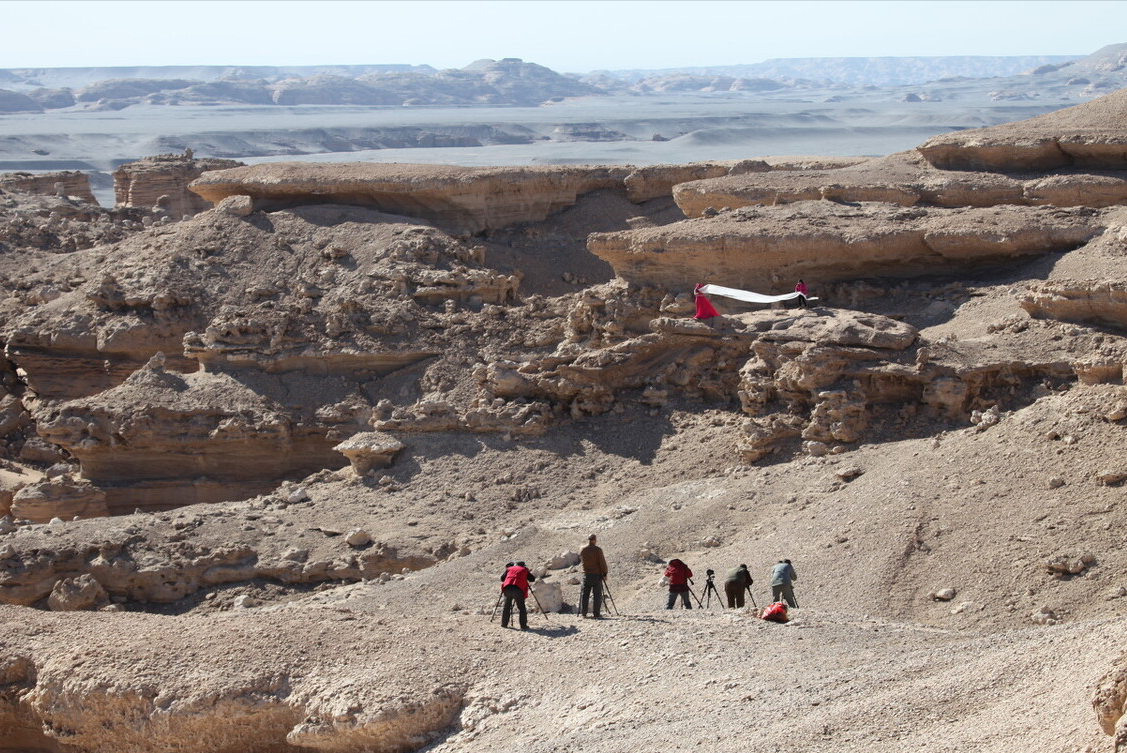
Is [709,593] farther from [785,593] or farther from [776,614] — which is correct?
[776,614]

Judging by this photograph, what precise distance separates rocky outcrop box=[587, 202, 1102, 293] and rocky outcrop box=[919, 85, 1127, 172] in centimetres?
233

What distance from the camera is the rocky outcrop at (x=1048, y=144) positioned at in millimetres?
18734

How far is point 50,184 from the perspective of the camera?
3616 centimetres

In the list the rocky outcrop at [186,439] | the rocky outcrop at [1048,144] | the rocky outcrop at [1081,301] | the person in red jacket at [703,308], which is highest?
the rocky outcrop at [1048,144]

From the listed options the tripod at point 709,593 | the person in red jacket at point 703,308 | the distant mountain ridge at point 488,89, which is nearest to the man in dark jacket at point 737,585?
the tripod at point 709,593

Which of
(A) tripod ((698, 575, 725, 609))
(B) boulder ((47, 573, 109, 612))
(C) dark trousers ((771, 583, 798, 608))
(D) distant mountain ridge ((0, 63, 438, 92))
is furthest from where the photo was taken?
(D) distant mountain ridge ((0, 63, 438, 92))

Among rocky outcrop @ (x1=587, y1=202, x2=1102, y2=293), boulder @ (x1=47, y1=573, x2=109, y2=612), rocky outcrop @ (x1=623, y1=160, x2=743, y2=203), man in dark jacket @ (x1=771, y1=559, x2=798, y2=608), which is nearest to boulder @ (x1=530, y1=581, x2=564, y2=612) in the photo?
man in dark jacket @ (x1=771, y1=559, x2=798, y2=608)

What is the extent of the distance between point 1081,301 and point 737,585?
583cm

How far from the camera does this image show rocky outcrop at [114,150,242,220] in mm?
34000

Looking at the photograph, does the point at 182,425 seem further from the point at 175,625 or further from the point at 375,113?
the point at 375,113

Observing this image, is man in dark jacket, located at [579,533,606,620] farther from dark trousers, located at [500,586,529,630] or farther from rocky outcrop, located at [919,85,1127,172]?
rocky outcrop, located at [919,85,1127,172]

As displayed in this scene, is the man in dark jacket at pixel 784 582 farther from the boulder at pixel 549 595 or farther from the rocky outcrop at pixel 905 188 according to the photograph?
the rocky outcrop at pixel 905 188

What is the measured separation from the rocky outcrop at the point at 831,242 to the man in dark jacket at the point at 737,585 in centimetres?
688

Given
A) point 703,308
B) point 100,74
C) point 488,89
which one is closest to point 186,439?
point 703,308
